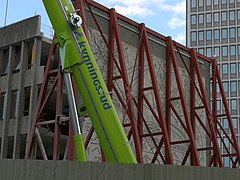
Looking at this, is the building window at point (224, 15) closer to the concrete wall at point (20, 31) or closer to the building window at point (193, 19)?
the building window at point (193, 19)

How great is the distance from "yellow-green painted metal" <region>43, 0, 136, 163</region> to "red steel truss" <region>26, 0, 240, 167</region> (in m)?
6.34

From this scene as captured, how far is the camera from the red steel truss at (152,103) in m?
27.1

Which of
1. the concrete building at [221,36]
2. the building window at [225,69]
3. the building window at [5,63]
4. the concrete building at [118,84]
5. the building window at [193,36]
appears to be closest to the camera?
the concrete building at [118,84]

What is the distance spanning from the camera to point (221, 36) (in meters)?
105

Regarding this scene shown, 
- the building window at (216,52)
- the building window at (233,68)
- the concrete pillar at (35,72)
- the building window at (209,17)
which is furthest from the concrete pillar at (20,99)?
the building window at (209,17)

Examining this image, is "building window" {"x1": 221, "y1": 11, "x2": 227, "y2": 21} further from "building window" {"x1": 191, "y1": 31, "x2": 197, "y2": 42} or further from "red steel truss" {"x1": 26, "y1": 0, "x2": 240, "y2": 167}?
"red steel truss" {"x1": 26, "y1": 0, "x2": 240, "y2": 167}

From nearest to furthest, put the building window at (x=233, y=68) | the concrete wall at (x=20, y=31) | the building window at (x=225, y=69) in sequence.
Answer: the concrete wall at (x=20, y=31), the building window at (x=233, y=68), the building window at (x=225, y=69)

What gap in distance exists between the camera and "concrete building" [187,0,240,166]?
3981 inches

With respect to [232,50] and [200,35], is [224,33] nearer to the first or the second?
[232,50]

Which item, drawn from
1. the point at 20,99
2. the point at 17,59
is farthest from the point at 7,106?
the point at 17,59

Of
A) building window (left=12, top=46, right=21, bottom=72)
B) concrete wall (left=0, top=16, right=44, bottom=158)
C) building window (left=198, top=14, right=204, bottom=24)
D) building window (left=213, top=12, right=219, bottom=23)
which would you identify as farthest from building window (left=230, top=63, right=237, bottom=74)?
building window (left=12, top=46, right=21, bottom=72)

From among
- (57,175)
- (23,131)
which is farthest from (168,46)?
(57,175)

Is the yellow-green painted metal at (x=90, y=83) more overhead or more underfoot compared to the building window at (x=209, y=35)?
more underfoot

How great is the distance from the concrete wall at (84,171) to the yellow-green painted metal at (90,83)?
87.1 inches
